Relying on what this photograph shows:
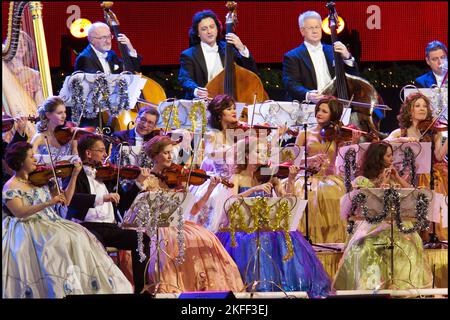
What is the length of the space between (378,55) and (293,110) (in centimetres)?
170

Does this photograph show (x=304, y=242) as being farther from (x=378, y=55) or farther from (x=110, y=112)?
(x=378, y=55)

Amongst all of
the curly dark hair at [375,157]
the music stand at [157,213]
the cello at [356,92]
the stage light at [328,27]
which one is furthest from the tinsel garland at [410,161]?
the stage light at [328,27]

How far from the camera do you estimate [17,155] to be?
5793mm

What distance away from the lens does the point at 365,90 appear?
755 cm

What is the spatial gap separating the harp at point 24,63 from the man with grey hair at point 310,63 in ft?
6.76

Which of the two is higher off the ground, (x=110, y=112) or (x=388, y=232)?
(x=110, y=112)

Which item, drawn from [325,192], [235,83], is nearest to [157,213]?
[325,192]

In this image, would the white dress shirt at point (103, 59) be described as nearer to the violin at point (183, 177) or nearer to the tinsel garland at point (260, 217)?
the violin at point (183, 177)

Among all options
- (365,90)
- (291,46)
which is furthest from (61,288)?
(291,46)

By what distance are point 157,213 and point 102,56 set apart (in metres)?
2.31

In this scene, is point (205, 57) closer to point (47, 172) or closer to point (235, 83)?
point (235, 83)

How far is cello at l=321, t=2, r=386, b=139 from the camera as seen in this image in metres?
7.51

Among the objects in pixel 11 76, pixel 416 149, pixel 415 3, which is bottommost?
pixel 416 149
